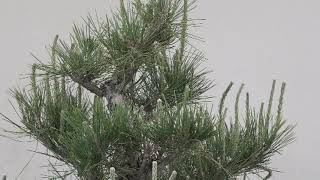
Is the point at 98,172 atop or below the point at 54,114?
below

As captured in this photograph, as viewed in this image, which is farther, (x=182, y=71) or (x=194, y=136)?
(x=182, y=71)

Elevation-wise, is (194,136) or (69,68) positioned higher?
(69,68)

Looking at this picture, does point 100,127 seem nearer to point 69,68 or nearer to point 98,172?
point 98,172

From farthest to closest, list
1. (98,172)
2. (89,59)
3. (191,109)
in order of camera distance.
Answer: (89,59) → (98,172) → (191,109)

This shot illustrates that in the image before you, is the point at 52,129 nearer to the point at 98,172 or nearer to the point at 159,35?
the point at 98,172

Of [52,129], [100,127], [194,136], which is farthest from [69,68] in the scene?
[194,136]

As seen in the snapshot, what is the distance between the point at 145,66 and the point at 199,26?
26 centimetres

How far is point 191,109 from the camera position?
6.41 ft

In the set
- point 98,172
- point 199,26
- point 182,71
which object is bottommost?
point 98,172

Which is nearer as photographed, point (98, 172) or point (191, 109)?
point (191, 109)

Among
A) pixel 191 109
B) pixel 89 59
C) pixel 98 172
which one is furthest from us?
pixel 89 59

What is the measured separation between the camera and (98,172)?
2172mm

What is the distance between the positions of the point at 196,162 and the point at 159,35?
0.52 m

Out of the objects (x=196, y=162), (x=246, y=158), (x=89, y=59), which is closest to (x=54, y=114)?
(x=89, y=59)
